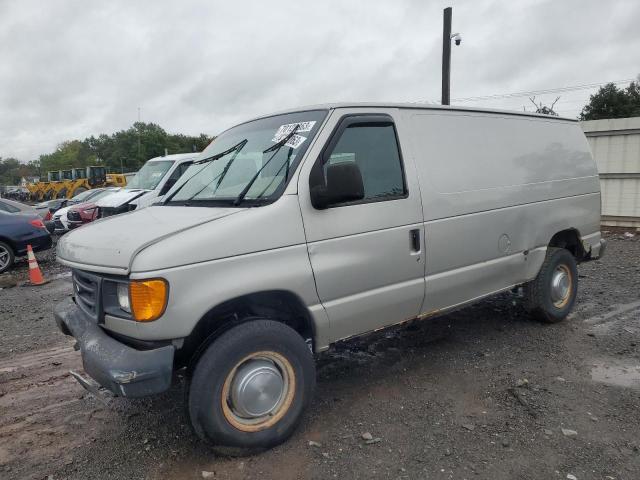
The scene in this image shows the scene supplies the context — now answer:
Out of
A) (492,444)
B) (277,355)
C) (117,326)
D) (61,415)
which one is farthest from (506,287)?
(61,415)

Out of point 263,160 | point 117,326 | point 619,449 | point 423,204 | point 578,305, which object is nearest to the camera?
point 117,326

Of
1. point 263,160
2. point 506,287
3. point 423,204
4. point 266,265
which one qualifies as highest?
point 263,160

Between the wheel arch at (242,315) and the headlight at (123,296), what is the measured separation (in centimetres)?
38

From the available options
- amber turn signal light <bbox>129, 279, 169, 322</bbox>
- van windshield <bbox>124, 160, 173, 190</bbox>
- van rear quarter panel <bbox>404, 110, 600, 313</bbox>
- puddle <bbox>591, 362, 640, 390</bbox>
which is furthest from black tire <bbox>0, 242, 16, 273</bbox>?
puddle <bbox>591, 362, 640, 390</bbox>

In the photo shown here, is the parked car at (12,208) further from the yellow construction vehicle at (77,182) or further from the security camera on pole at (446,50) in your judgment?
the yellow construction vehicle at (77,182)

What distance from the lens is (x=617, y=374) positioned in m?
3.96

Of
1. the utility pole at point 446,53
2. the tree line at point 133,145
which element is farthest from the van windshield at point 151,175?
the tree line at point 133,145

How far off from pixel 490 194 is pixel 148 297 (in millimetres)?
2922

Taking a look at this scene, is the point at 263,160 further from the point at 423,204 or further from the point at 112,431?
the point at 112,431

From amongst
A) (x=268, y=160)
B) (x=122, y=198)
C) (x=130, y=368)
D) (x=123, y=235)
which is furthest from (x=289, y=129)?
(x=122, y=198)

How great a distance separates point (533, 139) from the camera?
4707 millimetres

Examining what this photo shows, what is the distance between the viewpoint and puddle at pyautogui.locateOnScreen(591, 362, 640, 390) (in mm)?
3801

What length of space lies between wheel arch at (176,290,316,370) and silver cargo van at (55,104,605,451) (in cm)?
1

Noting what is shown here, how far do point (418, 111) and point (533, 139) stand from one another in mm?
1621
